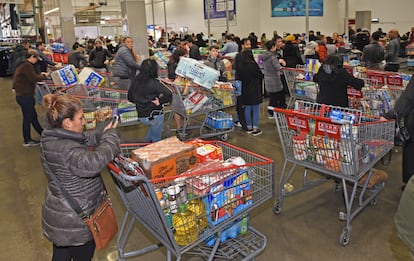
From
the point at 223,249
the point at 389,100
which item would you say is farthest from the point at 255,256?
the point at 389,100

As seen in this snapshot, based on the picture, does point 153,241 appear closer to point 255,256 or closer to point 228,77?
point 255,256

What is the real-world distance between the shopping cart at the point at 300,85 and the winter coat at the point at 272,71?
0.78ft

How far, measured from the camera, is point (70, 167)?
89.5 inches

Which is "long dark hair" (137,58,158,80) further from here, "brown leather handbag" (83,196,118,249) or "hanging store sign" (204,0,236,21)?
"hanging store sign" (204,0,236,21)

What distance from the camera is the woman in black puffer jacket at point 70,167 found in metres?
2.27

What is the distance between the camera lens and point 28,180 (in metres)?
5.31

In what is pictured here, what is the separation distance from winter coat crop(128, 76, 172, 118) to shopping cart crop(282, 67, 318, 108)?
263cm

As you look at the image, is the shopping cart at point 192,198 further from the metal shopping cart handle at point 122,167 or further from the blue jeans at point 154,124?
the blue jeans at point 154,124

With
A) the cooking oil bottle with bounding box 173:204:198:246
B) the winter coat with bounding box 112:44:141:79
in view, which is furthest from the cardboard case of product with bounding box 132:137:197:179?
the winter coat with bounding box 112:44:141:79

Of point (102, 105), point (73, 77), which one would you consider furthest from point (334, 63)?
point (73, 77)

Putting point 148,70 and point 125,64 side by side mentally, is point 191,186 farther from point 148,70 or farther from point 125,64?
point 125,64

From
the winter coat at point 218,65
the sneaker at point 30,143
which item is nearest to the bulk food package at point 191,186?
the winter coat at point 218,65

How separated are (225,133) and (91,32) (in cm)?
2409

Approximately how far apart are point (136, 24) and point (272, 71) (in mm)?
4627
